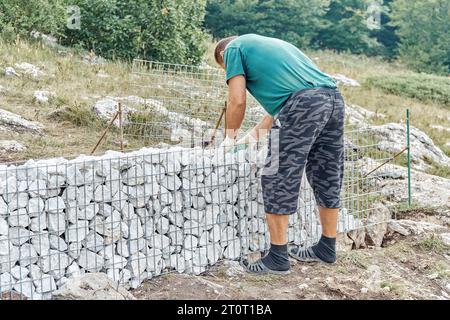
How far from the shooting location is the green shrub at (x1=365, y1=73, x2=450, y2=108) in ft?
53.9

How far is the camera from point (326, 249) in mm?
4332

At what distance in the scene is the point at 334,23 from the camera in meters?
29.1

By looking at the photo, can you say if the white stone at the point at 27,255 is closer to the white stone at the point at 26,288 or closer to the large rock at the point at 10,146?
the white stone at the point at 26,288

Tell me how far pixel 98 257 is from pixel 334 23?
26986mm

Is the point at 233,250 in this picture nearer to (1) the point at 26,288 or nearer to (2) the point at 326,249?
(2) the point at 326,249

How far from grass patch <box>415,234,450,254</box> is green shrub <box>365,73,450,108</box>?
11571mm

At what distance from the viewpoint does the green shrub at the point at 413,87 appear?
53.9 ft

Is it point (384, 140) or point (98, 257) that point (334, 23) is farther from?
point (98, 257)

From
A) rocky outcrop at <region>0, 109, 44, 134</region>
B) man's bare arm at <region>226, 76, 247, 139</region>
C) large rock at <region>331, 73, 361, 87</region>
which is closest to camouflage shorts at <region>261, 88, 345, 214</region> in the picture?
man's bare arm at <region>226, 76, 247, 139</region>

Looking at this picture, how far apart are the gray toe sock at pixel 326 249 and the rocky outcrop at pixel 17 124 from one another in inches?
153

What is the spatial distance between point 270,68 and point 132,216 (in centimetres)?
129

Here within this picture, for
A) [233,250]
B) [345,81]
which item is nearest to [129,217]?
[233,250]

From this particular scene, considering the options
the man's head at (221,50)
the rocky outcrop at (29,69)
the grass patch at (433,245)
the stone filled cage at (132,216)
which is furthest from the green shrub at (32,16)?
the grass patch at (433,245)
